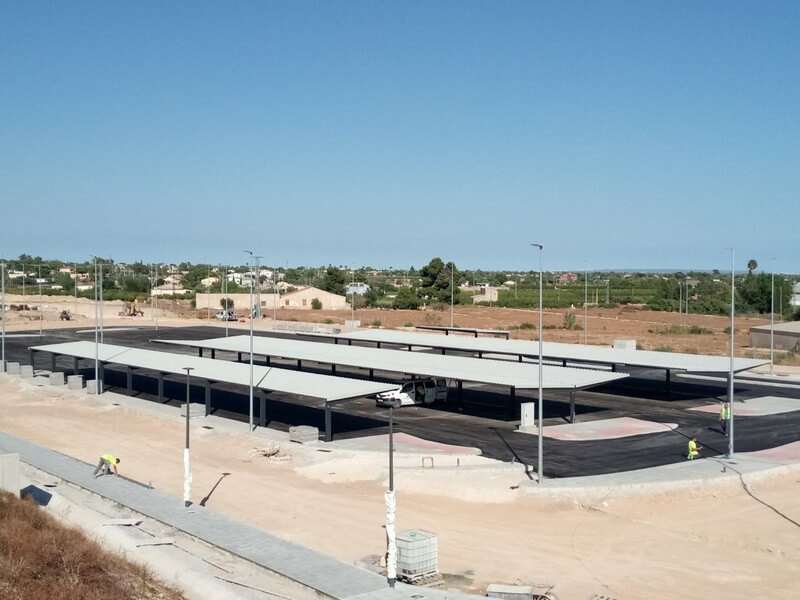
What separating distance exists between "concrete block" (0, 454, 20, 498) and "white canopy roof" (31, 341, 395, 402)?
525 inches

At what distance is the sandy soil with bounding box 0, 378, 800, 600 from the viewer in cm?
2277

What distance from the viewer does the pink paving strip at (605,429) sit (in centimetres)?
3900

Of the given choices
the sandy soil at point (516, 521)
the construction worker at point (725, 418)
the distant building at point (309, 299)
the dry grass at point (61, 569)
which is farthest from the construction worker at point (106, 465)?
the distant building at point (309, 299)

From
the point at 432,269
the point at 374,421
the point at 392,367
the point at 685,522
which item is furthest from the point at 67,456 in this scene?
the point at 432,269

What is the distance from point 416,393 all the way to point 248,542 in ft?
79.5

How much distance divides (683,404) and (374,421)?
59.5ft

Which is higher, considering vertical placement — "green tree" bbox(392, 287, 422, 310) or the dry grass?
"green tree" bbox(392, 287, 422, 310)

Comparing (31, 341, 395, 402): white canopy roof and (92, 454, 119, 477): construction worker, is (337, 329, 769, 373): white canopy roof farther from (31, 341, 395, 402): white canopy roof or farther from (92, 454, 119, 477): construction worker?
(92, 454, 119, 477): construction worker

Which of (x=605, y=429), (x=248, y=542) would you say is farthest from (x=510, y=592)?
(x=605, y=429)

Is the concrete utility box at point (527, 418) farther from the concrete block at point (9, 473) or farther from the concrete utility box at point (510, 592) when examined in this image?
the concrete block at point (9, 473)

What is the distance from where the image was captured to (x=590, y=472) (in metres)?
32.2

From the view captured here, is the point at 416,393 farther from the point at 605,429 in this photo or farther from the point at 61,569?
the point at 61,569

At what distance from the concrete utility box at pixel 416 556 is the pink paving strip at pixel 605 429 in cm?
1723

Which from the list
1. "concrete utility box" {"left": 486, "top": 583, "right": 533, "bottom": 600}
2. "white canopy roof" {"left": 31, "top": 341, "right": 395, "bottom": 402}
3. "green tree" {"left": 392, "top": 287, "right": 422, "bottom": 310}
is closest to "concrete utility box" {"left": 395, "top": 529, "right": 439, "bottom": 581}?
"concrete utility box" {"left": 486, "top": 583, "right": 533, "bottom": 600}
